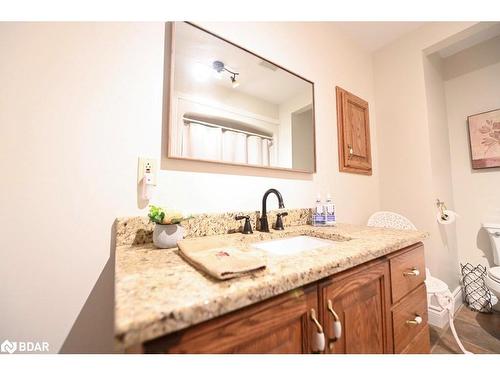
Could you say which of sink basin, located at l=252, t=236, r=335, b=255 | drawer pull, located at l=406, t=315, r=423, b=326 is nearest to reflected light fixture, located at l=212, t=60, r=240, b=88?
sink basin, located at l=252, t=236, r=335, b=255

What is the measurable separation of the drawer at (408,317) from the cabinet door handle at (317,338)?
399 mm

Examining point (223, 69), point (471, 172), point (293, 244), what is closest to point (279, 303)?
point (293, 244)

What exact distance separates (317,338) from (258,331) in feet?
0.54

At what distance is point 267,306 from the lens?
398mm

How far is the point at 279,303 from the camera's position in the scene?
416 millimetres

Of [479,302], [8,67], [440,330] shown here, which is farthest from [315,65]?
[479,302]

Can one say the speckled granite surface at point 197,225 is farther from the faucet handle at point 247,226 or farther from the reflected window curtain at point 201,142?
the reflected window curtain at point 201,142

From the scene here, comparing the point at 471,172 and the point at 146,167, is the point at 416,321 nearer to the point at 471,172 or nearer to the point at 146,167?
the point at 146,167

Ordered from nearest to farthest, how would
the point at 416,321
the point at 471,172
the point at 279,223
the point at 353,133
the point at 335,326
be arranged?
the point at 335,326, the point at 416,321, the point at 279,223, the point at 353,133, the point at 471,172

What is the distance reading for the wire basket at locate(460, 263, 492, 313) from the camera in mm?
1551

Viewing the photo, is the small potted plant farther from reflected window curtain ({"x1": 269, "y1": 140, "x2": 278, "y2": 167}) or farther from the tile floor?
the tile floor

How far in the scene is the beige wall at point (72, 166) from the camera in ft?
1.97

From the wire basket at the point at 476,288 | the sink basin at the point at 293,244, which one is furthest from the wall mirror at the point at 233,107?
the wire basket at the point at 476,288

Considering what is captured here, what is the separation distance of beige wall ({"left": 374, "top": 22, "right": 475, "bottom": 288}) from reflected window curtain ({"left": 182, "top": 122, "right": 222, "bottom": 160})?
1565 millimetres
